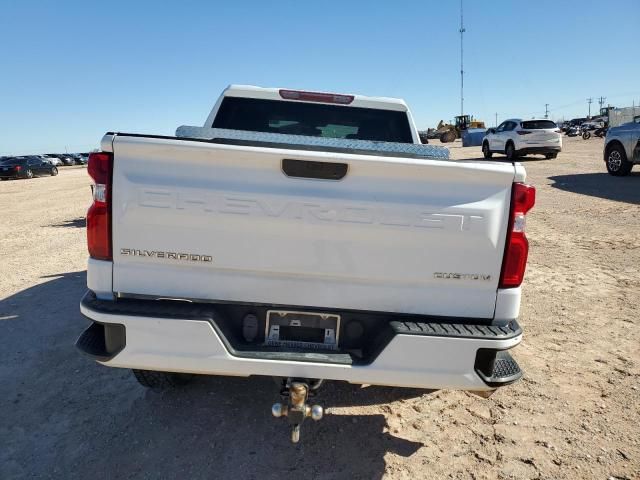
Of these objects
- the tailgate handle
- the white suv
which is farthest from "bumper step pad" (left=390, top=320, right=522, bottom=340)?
the white suv

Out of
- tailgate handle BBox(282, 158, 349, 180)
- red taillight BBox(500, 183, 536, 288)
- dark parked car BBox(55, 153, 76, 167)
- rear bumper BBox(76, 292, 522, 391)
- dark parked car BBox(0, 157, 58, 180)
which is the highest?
dark parked car BBox(55, 153, 76, 167)

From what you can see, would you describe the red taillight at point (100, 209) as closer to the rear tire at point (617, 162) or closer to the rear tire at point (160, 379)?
the rear tire at point (160, 379)

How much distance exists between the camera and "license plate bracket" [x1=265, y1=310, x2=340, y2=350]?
7.48ft

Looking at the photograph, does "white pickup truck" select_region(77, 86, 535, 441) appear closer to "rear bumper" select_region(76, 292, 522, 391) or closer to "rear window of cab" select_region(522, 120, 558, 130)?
"rear bumper" select_region(76, 292, 522, 391)

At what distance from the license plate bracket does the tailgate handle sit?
0.70 m

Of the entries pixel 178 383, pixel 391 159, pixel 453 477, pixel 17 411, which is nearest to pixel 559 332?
pixel 453 477

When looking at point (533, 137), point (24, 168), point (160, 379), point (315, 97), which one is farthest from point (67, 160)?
point (160, 379)

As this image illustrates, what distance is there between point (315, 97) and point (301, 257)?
2.11m

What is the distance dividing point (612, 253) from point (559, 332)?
10.8 feet

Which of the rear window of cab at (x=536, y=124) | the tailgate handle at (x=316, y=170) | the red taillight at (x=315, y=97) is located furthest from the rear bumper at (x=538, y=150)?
the tailgate handle at (x=316, y=170)

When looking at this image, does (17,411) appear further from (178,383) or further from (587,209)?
(587,209)

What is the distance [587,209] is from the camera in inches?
384

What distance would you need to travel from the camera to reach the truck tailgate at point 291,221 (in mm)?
2104

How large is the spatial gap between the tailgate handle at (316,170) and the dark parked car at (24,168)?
34.8m
